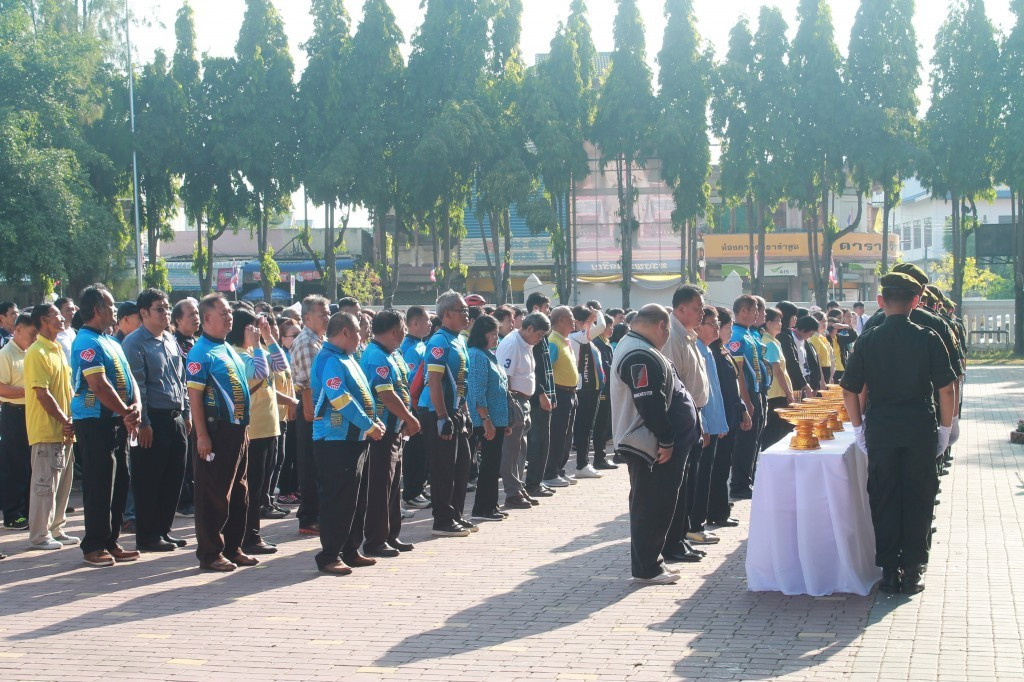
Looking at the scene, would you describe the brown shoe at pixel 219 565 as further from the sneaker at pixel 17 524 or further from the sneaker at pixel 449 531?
the sneaker at pixel 17 524

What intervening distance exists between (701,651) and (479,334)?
4719 millimetres

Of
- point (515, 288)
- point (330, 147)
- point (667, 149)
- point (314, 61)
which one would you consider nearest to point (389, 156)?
point (330, 147)

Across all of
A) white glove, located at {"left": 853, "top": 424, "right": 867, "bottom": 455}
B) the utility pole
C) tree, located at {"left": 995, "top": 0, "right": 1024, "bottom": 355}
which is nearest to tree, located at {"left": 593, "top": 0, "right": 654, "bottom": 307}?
tree, located at {"left": 995, "top": 0, "right": 1024, "bottom": 355}

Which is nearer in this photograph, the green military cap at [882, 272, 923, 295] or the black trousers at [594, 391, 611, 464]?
the green military cap at [882, 272, 923, 295]

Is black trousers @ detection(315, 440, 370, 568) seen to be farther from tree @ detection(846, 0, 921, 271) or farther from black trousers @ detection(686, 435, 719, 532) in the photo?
tree @ detection(846, 0, 921, 271)

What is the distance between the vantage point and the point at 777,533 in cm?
741

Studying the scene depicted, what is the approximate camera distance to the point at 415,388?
1065 cm

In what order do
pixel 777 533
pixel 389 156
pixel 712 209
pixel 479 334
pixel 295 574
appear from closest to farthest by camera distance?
pixel 777 533, pixel 295 574, pixel 479 334, pixel 389 156, pixel 712 209

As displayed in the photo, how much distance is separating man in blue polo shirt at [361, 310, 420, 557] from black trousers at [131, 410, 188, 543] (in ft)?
5.46

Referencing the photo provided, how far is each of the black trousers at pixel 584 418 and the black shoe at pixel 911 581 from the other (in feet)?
22.5

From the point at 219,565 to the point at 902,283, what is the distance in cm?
531

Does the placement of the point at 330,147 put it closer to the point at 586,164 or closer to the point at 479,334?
the point at 586,164

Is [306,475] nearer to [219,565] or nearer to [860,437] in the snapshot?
[219,565]

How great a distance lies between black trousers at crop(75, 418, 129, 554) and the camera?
28.4 feet
